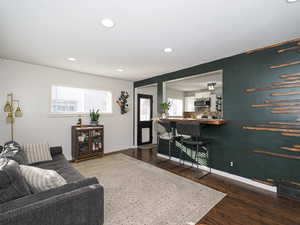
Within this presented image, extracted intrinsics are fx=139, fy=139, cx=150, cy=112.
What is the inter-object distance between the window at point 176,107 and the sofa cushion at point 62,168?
16.9 ft

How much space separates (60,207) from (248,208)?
2328 mm

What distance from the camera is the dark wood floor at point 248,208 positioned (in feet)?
5.65

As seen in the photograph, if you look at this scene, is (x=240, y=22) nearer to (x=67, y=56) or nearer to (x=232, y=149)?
(x=232, y=149)

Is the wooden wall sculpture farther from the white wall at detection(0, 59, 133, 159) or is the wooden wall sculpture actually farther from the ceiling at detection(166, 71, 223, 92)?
the white wall at detection(0, 59, 133, 159)

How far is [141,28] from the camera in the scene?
1951mm

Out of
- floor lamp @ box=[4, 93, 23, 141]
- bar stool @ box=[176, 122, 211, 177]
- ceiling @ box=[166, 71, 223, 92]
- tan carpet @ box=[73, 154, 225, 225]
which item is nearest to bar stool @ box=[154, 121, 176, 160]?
bar stool @ box=[176, 122, 211, 177]

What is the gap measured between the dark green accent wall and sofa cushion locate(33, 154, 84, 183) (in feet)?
9.13

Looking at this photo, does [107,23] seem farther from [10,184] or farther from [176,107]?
[176,107]

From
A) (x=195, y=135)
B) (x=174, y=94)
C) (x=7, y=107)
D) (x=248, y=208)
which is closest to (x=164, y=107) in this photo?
(x=195, y=135)

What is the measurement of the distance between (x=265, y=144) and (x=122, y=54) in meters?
3.17

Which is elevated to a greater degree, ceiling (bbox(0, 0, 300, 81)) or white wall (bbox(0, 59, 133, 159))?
ceiling (bbox(0, 0, 300, 81))

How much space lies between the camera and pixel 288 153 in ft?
7.45

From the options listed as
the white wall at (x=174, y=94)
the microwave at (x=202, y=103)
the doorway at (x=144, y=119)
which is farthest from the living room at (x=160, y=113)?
the microwave at (x=202, y=103)

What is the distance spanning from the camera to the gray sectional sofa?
911mm
